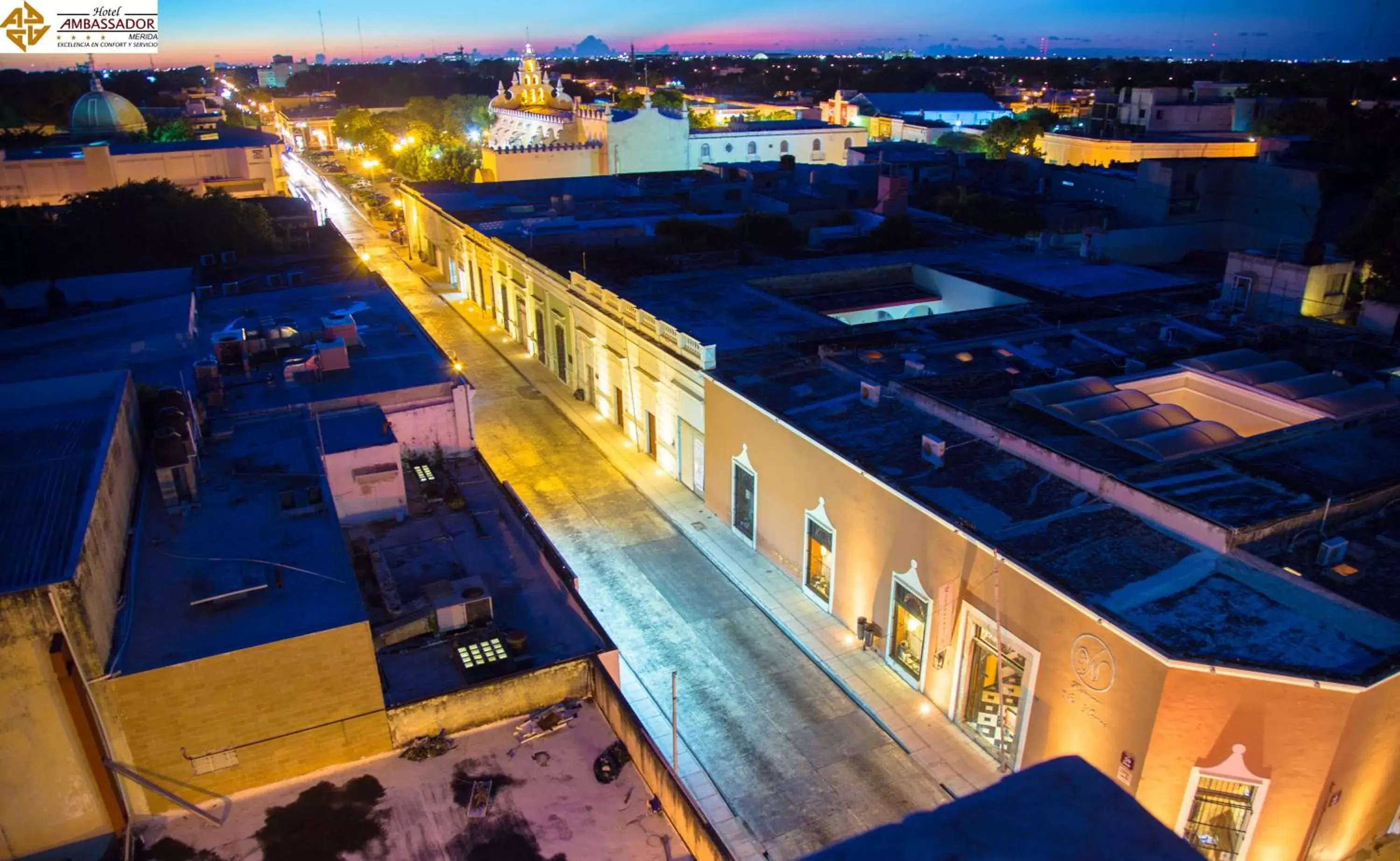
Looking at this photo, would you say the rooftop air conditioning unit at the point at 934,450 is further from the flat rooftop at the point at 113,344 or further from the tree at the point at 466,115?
the tree at the point at 466,115

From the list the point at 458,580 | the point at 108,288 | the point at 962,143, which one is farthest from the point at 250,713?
the point at 962,143

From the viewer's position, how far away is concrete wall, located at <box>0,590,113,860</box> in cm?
1061

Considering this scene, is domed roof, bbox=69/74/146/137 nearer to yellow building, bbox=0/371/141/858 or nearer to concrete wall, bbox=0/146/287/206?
concrete wall, bbox=0/146/287/206

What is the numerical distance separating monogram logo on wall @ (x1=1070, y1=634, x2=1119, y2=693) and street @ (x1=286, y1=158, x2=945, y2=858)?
12.3 ft

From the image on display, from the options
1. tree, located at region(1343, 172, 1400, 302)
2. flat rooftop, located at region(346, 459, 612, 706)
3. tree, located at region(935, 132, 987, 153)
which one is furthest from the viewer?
tree, located at region(935, 132, 987, 153)

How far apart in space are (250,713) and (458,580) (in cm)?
455

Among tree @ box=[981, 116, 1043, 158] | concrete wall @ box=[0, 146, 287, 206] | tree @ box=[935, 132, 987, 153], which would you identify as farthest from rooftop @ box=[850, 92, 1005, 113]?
concrete wall @ box=[0, 146, 287, 206]

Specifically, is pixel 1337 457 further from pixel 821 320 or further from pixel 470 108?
pixel 470 108

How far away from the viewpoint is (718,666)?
1991 cm

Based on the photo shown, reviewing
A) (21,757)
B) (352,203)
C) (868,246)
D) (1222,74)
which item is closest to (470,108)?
(352,203)

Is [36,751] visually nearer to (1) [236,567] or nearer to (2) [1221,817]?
(1) [236,567]

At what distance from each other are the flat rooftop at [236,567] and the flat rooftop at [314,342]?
145 inches

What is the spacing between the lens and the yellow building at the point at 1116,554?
13.2 m

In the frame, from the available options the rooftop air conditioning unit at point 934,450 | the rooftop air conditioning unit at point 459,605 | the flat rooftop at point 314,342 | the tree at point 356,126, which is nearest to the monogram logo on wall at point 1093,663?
the rooftop air conditioning unit at point 934,450
